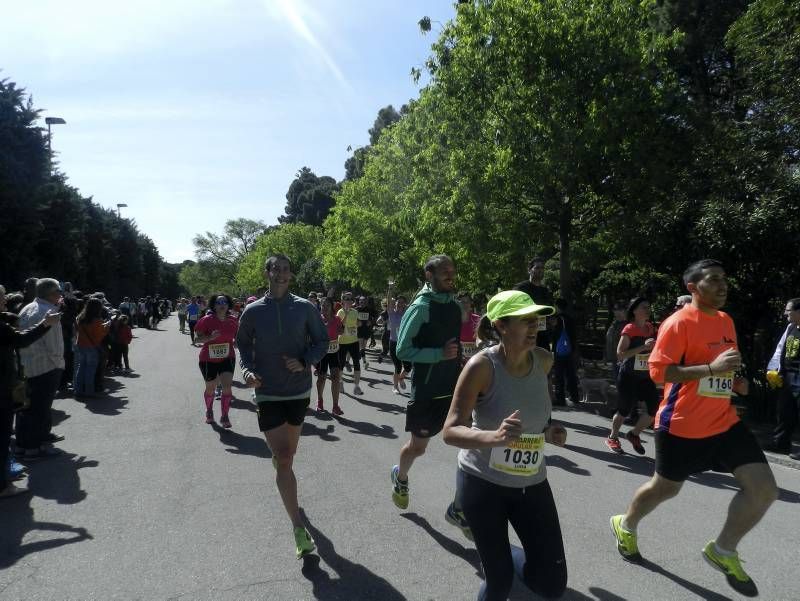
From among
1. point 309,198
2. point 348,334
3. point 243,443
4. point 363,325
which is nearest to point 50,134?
point 363,325

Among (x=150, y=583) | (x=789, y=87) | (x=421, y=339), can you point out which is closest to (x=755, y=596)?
(x=421, y=339)

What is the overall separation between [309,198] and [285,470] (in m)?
84.8

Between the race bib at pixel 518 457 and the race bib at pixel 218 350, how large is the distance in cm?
655

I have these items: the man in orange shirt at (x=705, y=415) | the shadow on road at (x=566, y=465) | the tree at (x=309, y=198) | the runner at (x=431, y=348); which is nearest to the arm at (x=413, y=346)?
the runner at (x=431, y=348)

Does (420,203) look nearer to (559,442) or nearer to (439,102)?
(439,102)

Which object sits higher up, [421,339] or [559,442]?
[421,339]

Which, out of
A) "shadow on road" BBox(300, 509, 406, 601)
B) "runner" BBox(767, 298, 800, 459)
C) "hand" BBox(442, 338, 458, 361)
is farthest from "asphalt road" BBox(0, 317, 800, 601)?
"hand" BBox(442, 338, 458, 361)

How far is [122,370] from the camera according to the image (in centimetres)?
1548

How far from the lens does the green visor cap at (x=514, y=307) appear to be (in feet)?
9.59

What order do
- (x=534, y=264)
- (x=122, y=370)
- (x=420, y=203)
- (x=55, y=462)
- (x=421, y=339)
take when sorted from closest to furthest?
(x=421, y=339), (x=55, y=462), (x=534, y=264), (x=122, y=370), (x=420, y=203)

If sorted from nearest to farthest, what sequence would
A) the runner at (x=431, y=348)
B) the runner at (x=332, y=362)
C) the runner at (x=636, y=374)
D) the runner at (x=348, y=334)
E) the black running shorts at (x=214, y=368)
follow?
1. the runner at (x=431, y=348)
2. the runner at (x=636, y=374)
3. the black running shorts at (x=214, y=368)
4. the runner at (x=332, y=362)
5. the runner at (x=348, y=334)

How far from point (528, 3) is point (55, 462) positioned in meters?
11.1

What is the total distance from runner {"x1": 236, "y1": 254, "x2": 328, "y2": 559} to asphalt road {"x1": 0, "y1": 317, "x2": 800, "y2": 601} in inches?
22.0

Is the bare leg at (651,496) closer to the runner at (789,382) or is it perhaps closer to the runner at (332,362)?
the runner at (789,382)
